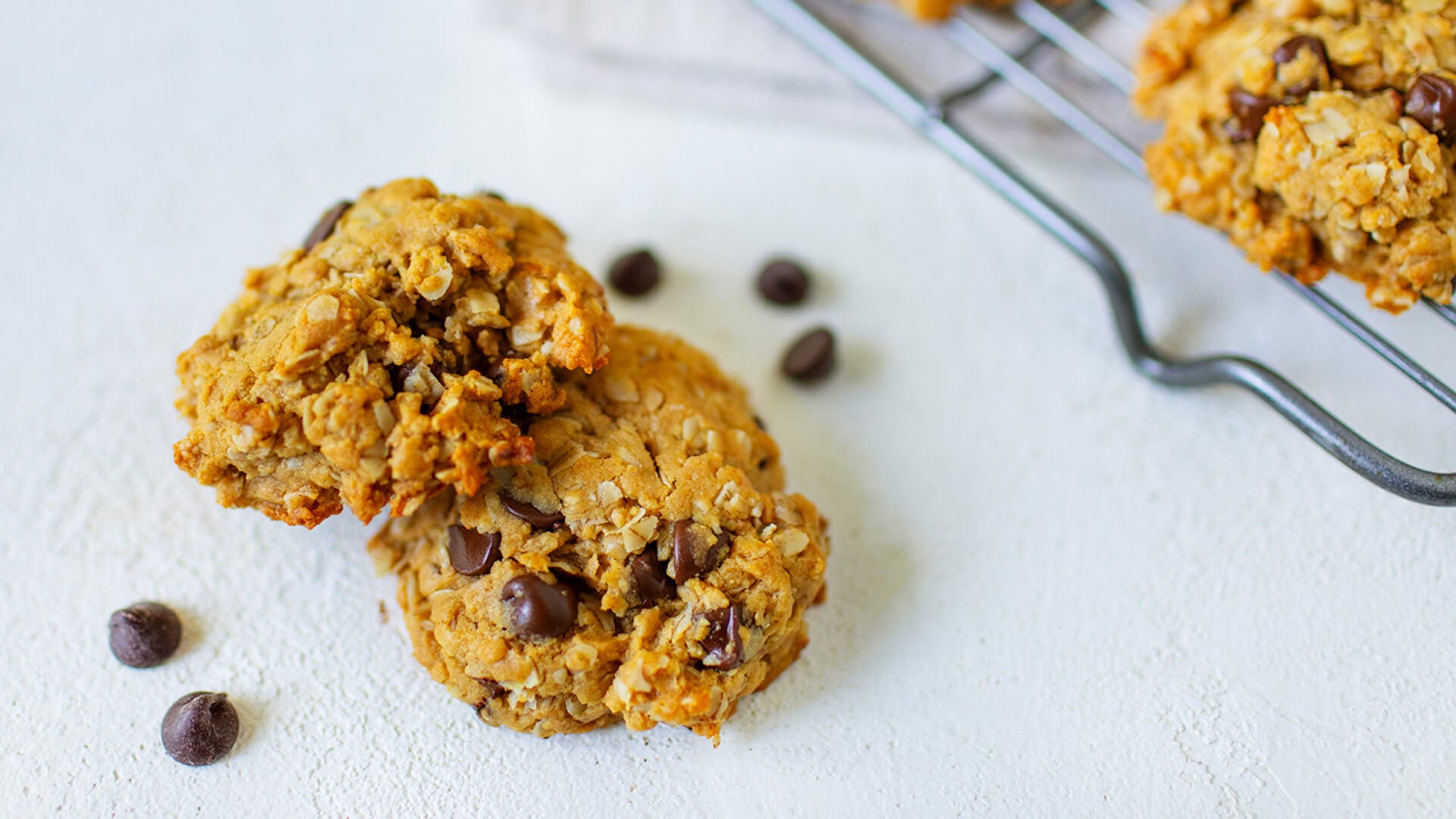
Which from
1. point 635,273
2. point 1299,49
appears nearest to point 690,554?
point 635,273

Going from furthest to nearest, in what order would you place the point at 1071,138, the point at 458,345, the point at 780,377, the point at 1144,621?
the point at 1071,138
the point at 780,377
the point at 1144,621
the point at 458,345

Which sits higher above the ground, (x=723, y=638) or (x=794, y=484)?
(x=723, y=638)

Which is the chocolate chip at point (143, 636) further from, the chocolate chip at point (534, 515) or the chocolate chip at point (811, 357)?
the chocolate chip at point (811, 357)

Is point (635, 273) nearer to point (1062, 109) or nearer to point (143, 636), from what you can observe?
point (1062, 109)

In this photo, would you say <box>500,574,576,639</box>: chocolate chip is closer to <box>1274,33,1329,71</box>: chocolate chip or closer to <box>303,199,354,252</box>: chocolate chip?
<box>303,199,354,252</box>: chocolate chip

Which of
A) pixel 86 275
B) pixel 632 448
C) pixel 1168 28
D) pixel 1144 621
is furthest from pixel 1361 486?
pixel 86 275

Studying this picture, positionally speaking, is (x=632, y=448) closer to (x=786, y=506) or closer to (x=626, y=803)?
(x=786, y=506)
